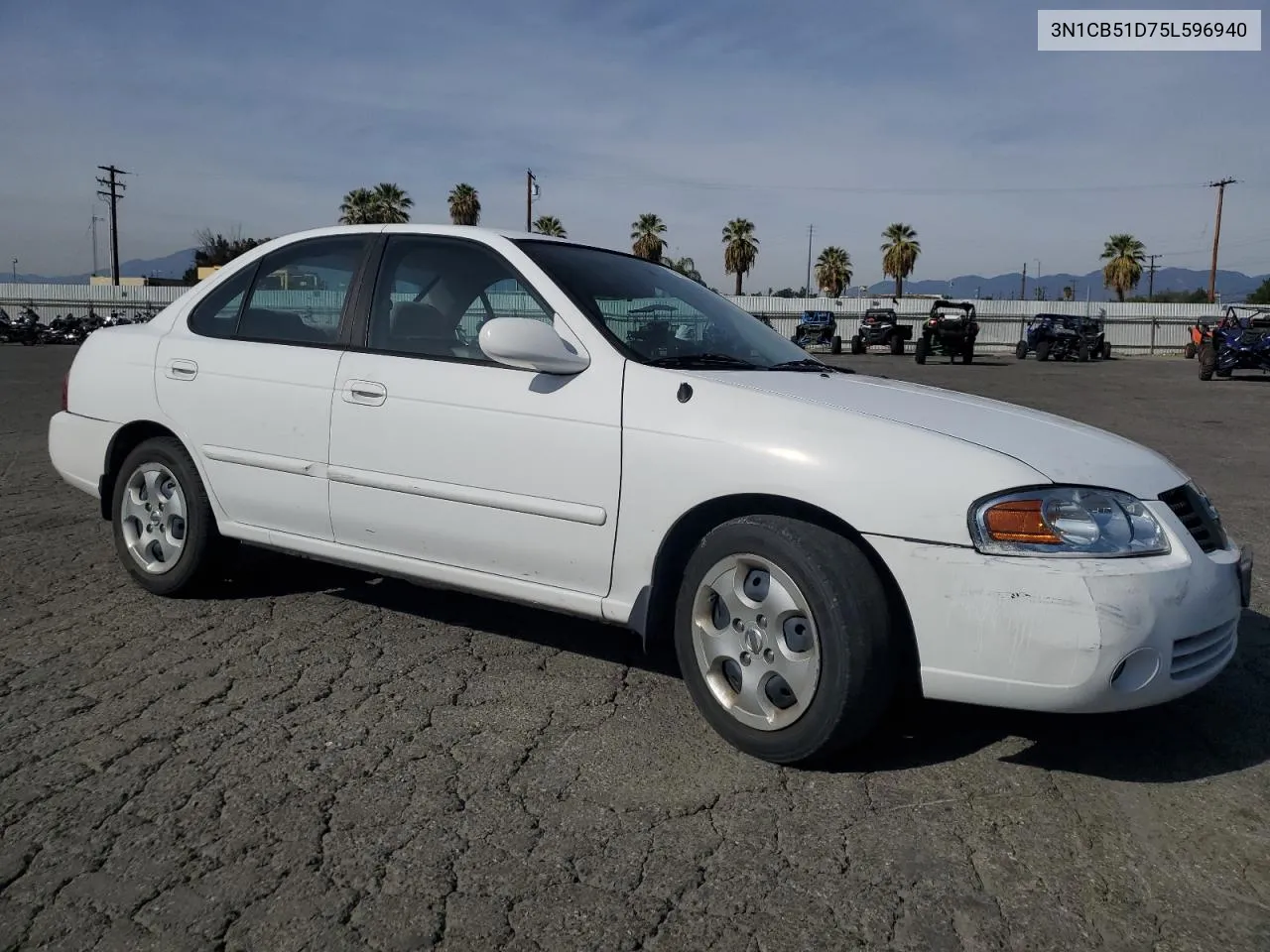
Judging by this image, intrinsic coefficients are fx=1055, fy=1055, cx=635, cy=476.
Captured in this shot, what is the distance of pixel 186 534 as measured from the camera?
4.37 metres

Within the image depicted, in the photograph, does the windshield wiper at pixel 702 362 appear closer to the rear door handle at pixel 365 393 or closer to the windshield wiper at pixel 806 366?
the windshield wiper at pixel 806 366

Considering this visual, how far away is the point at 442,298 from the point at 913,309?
49804 mm

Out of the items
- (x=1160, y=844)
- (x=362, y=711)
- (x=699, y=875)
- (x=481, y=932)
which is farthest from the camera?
(x=362, y=711)

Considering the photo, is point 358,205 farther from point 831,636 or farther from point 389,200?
point 831,636

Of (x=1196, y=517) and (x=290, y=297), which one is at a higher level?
(x=290, y=297)

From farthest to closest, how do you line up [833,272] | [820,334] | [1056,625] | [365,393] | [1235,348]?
[833,272] → [820,334] → [1235,348] → [365,393] → [1056,625]

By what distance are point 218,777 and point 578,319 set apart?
1.76 metres

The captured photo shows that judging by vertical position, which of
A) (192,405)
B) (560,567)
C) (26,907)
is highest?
(192,405)

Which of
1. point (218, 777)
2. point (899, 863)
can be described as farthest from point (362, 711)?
point (899, 863)

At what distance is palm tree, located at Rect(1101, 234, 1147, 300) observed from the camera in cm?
6225

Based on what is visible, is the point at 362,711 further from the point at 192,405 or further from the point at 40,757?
the point at 192,405

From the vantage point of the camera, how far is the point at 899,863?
2.49m

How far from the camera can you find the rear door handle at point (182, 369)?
4.30 metres

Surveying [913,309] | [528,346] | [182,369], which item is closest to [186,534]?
[182,369]
